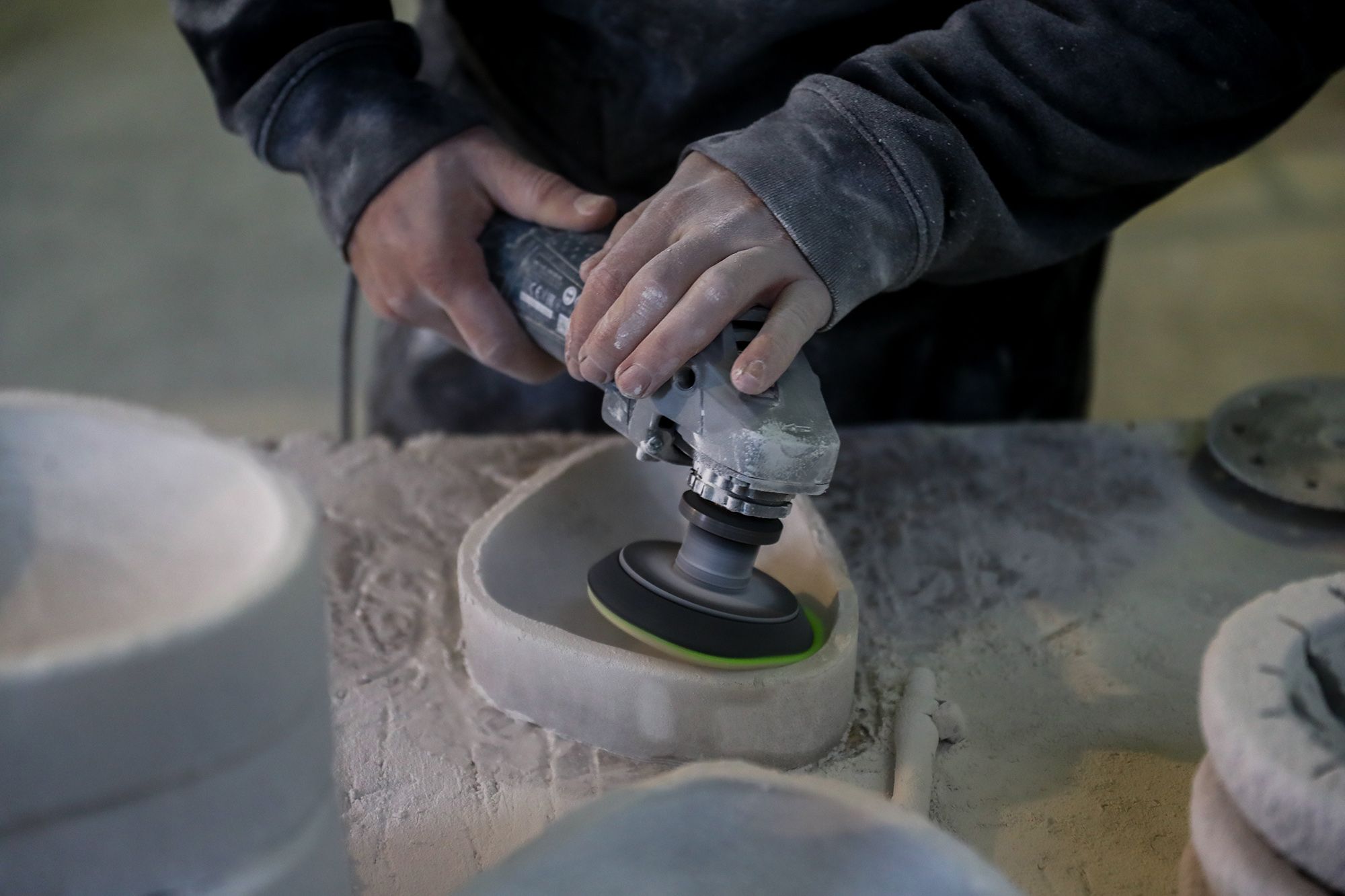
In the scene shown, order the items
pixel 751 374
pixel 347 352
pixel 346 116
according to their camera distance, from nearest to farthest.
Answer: pixel 751 374, pixel 346 116, pixel 347 352

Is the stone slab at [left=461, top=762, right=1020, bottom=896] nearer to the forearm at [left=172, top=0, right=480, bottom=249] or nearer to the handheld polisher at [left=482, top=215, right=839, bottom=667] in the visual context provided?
the handheld polisher at [left=482, top=215, right=839, bottom=667]

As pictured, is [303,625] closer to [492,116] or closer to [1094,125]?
[1094,125]

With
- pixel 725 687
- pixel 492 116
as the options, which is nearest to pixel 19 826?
pixel 725 687

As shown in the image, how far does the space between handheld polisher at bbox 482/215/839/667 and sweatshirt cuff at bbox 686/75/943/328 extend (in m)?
0.09

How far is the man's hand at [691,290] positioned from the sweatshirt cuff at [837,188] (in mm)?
15

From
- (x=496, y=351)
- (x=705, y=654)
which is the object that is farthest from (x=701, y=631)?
(x=496, y=351)

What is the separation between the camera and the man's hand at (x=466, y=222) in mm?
1255

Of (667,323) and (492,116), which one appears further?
(492,116)

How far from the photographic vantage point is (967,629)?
119cm

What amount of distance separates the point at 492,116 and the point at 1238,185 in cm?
324

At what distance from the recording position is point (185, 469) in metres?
0.66

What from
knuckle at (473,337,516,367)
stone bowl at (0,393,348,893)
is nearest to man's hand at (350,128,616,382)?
knuckle at (473,337,516,367)

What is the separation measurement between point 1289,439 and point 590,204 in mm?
847

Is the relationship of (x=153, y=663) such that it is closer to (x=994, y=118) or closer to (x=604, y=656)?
(x=604, y=656)
